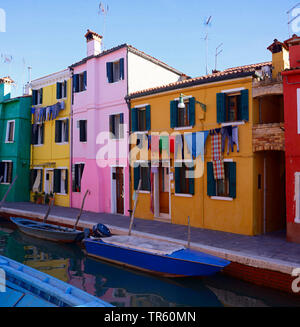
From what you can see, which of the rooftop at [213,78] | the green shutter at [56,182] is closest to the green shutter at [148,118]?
the rooftop at [213,78]

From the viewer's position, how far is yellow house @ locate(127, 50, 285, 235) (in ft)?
35.6

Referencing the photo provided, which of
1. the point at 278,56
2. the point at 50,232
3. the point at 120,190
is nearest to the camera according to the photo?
the point at 278,56

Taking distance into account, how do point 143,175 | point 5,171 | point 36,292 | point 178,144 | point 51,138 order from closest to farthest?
point 36,292 < point 178,144 < point 143,175 < point 51,138 < point 5,171

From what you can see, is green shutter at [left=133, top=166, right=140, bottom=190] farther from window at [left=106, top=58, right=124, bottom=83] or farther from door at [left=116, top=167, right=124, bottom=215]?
window at [left=106, top=58, right=124, bottom=83]

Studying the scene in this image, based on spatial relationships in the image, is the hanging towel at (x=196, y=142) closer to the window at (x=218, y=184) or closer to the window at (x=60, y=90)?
the window at (x=218, y=184)

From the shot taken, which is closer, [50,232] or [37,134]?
[50,232]

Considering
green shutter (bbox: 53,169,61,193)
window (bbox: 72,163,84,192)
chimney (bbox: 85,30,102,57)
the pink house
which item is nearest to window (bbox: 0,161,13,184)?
green shutter (bbox: 53,169,61,193)

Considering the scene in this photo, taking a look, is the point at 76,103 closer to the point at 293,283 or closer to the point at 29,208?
the point at 29,208

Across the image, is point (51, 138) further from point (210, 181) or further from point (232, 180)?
A: point (232, 180)

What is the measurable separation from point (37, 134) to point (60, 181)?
4209mm

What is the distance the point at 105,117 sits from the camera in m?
16.2

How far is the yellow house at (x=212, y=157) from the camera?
10844mm

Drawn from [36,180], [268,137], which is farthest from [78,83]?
[268,137]

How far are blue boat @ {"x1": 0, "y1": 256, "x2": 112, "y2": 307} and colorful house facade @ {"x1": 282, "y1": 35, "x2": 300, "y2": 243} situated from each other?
6803 millimetres
